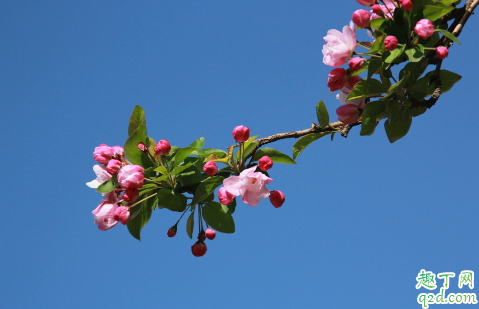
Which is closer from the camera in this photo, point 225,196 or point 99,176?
point 225,196

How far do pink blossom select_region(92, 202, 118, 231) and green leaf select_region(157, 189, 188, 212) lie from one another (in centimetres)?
15

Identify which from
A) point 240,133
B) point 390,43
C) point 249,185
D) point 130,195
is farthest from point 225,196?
point 390,43

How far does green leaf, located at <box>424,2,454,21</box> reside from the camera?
54.9 inches

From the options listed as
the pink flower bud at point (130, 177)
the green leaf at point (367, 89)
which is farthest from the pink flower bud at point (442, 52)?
the pink flower bud at point (130, 177)

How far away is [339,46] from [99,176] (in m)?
0.88

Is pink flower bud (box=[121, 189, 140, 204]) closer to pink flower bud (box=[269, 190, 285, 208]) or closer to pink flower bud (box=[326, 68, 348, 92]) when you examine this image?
pink flower bud (box=[269, 190, 285, 208])

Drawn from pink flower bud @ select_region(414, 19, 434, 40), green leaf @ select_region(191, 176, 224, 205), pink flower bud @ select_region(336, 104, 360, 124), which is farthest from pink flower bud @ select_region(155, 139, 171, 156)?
pink flower bud @ select_region(414, 19, 434, 40)

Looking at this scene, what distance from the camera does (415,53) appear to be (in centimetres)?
138

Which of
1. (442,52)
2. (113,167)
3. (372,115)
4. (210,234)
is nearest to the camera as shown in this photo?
(442,52)

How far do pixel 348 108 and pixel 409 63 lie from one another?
22cm

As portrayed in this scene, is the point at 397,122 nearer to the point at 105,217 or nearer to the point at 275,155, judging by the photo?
the point at 275,155

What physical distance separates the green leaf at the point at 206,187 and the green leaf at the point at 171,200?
7 centimetres

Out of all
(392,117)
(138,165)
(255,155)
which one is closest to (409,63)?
(392,117)

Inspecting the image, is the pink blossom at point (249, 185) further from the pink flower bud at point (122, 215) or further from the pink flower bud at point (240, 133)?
the pink flower bud at point (122, 215)
